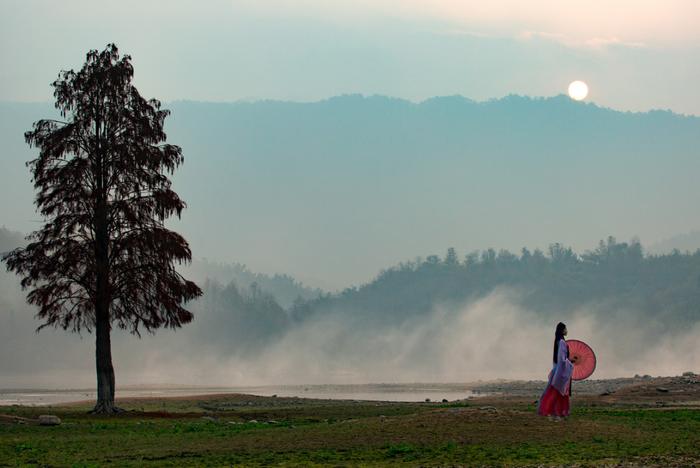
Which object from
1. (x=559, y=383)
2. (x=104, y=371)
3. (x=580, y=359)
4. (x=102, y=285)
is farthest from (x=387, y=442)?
(x=104, y=371)

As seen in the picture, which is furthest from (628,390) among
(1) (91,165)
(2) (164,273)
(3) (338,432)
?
(3) (338,432)

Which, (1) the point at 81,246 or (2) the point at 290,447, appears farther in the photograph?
(1) the point at 81,246

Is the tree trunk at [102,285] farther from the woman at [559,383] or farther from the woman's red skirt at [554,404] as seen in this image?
the woman at [559,383]

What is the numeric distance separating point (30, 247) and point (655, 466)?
36663 millimetres

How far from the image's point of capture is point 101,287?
57.5 meters

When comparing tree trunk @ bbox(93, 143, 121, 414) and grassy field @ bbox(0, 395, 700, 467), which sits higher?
tree trunk @ bbox(93, 143, 121, 414)

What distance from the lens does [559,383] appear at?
38.7m

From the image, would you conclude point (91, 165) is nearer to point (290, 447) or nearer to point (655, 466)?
point (290, 447)

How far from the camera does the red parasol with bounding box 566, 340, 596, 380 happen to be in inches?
1561

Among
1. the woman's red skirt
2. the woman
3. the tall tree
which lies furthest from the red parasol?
the tall tree

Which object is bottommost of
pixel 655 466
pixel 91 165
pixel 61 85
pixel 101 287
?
→ pixel 655 466

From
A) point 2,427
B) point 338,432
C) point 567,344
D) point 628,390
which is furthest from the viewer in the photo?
point 628,390

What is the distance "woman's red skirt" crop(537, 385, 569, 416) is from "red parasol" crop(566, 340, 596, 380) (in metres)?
0.89

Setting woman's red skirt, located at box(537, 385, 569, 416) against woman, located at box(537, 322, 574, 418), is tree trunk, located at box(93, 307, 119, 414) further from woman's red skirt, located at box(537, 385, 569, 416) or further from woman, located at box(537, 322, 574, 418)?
woman, located at box(537, 322, 574, 418)
